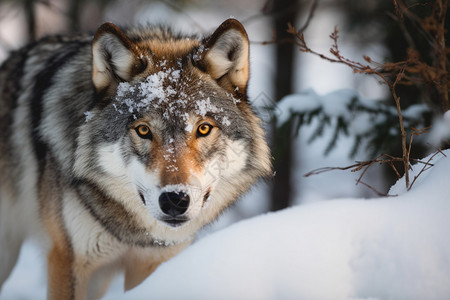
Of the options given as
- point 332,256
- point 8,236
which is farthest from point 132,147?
point 8,236

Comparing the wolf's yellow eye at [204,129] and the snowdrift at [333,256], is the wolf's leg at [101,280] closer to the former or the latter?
the wolf's yellow eye at [204,129]

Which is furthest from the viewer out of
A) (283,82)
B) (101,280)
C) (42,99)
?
(283,82)

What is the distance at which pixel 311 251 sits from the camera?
66.9 inches

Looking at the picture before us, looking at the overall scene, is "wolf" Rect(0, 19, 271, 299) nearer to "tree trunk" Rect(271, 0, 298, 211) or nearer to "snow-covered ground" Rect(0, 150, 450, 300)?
"snow-covered ground" Rect(0, 150, 450, 300)

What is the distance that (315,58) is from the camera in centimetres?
1285

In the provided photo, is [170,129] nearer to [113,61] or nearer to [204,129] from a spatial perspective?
[204,129]

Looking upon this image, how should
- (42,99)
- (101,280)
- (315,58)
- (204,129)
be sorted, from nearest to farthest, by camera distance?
(204,129)
(42,99)
(101,280)
(315,58)

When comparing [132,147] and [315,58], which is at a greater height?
[132,147]

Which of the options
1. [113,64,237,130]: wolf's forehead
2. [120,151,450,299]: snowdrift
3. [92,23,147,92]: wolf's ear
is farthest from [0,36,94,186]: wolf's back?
[120,151,450,299]: snowdrift

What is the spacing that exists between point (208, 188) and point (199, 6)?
24.7 feet

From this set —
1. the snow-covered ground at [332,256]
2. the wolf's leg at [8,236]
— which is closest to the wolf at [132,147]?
the wolf's leg at [8,236]

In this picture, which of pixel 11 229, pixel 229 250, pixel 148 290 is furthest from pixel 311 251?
pixel 11 229

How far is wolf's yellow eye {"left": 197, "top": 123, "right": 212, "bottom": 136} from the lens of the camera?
2.50 m

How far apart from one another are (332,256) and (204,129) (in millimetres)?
1145
